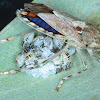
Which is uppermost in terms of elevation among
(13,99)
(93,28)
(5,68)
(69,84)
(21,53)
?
(93,28)

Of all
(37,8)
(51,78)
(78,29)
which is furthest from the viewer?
(78,29)

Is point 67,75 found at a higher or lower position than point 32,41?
lower

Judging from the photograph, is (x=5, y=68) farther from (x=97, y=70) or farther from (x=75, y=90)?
(x=97, y=70)

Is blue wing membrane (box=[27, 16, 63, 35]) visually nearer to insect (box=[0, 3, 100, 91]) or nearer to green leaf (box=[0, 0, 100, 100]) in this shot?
insect (box=[0, 3, 100, 91])

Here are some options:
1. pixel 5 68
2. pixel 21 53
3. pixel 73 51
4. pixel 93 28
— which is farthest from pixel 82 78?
pixel 5 68

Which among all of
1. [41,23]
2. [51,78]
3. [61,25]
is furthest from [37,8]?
[51,78]

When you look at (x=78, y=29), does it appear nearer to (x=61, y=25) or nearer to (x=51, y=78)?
(x=61, y=25)
